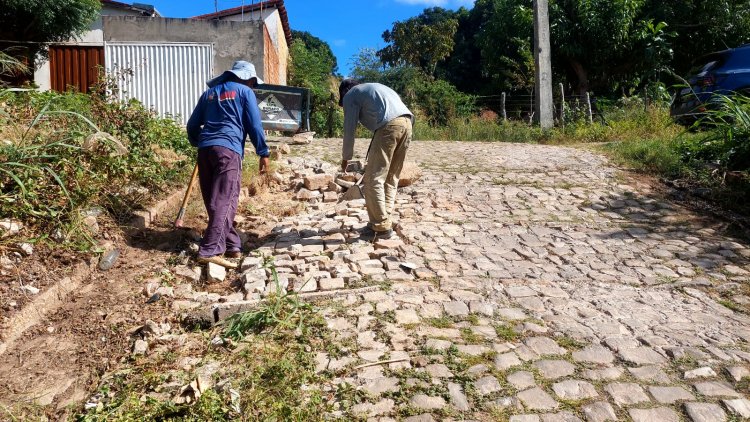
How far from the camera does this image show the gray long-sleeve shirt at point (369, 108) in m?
5.23

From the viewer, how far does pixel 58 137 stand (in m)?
4.94

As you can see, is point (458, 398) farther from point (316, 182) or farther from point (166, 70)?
point (166, 70)

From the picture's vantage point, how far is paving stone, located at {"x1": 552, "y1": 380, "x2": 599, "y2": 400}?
2977 millimetres

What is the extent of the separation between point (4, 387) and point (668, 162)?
7.99 meters

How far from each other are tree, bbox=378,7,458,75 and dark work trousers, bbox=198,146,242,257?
25441mm

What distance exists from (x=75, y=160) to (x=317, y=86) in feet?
46.3

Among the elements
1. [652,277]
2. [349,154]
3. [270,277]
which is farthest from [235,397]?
[652,277]

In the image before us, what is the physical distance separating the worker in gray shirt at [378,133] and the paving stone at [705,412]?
2.93m

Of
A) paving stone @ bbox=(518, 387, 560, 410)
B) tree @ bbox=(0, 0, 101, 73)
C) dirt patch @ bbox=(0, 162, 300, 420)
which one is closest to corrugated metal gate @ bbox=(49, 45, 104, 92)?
tree @ bbox=(0, 0, 101, 73)

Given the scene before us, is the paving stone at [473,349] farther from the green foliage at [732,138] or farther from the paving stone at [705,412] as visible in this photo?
the green foliage at [732,138]

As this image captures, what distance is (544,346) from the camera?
348 cm

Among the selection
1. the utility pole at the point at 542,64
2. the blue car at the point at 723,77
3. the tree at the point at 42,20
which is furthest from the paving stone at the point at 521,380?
the tree at the point at 42,20

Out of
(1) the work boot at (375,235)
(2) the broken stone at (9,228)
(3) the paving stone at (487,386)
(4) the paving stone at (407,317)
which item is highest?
(2) the broken stone at (9,228)

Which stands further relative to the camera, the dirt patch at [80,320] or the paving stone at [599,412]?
the dirt patch at [80,320]
